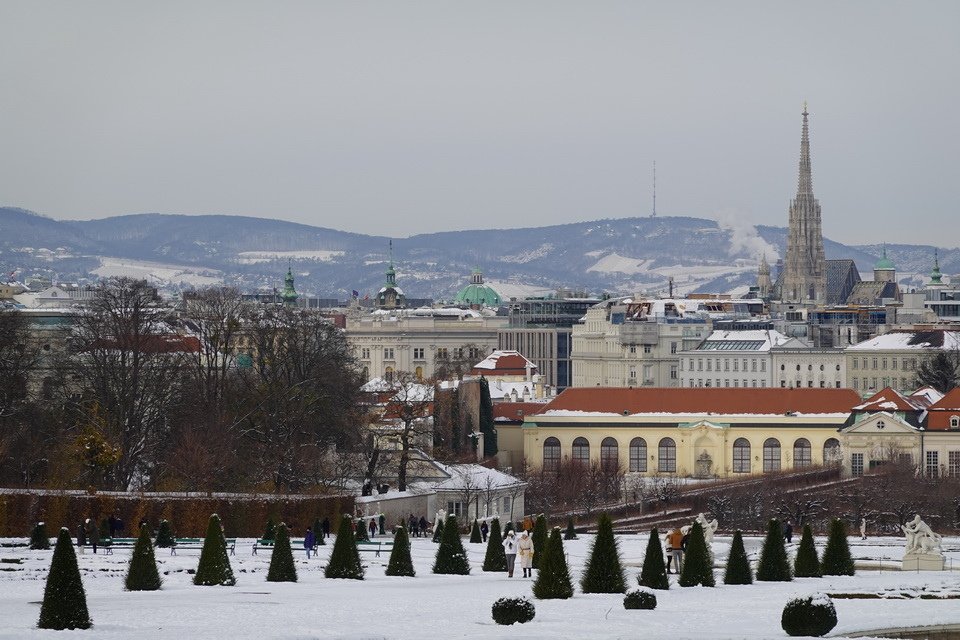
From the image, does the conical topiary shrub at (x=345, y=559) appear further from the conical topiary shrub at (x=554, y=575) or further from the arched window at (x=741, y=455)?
the arched window at (x=741, y=455)

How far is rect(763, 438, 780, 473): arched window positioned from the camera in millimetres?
138000

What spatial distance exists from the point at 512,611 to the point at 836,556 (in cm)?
1445

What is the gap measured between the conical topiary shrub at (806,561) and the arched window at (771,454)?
76752 millimetres

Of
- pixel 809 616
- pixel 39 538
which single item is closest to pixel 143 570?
pixel 39 538

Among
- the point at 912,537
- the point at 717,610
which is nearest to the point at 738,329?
the point at 912,537

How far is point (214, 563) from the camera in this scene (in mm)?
55438

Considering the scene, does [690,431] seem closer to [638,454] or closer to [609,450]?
[638,454]

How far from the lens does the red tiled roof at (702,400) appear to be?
14012 centimetres

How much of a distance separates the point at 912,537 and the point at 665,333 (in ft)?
428

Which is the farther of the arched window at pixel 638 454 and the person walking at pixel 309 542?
the arched window at pixel 638 454

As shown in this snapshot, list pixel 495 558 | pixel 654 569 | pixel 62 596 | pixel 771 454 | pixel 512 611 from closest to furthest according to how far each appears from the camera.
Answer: pixel 62 596, pixel 512 611, pixel 654 569, pixel 495 558, pixel 771 454

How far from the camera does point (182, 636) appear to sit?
151 feet

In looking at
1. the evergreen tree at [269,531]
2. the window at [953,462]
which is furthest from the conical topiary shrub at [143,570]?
the window at [953,462]

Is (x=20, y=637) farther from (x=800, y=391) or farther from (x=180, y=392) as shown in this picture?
(x=800, y=391)
